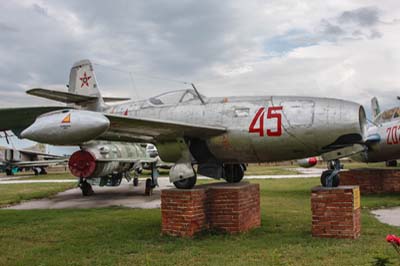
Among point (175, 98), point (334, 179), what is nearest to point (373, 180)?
point (334, 179)

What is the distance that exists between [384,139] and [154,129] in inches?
346

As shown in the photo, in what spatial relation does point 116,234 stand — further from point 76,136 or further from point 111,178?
point 111,178

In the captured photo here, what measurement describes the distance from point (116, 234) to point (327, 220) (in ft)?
11.8

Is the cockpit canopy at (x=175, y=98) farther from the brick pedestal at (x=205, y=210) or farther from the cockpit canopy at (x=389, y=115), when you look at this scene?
the cockpit canopy at (x=389, y=115)

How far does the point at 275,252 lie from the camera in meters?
5.76

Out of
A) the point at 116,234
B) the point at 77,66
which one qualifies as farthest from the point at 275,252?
the point at 77,66

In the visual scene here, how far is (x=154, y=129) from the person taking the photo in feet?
22.6

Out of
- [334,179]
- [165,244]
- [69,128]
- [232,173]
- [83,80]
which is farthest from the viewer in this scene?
[83,80]

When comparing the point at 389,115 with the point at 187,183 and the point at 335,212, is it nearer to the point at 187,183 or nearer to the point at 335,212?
the point at 335,212

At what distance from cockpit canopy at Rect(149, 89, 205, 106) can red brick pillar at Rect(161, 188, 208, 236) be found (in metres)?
1.65

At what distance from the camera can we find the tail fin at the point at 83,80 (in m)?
13.2

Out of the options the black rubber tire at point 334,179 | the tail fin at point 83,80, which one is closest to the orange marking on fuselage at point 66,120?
the black rubber tire at point 334,179

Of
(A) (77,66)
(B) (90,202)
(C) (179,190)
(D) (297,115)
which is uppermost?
→ (A) (77,66)

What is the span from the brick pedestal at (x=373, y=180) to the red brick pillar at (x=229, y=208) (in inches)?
292
